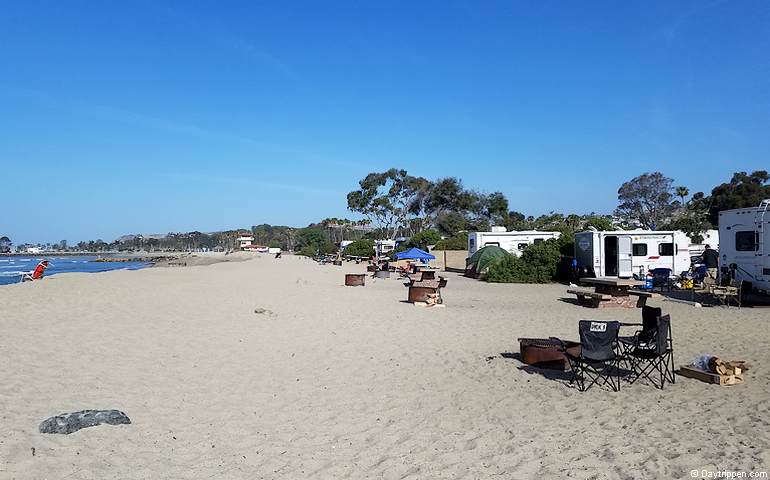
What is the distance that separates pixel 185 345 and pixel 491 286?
14764 mm

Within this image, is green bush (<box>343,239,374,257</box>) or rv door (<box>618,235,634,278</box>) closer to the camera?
rv door (<box>618,235,634,278</box>)

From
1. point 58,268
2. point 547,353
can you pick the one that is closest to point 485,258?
point 547,353

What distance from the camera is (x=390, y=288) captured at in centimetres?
1973

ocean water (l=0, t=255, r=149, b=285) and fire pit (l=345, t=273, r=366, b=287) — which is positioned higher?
fire pit (l=345, t=273, r=366, b=287)

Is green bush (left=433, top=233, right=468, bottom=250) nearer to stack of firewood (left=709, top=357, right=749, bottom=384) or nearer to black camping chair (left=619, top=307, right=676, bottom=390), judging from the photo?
black camping chair (left=619, top=307, right=676, bottom=390)

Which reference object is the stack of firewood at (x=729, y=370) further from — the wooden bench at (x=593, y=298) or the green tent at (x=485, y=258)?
the green tent at (x=485, y=258)

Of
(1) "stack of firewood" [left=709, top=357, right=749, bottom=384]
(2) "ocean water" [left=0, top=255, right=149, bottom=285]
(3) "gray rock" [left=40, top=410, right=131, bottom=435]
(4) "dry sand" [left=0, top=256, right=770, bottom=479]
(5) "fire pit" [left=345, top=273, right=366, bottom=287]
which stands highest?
(5) "fire pit" [left=345, top=273, right=366, bottom=287]

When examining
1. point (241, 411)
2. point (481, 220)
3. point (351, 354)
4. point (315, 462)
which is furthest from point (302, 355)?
point (481, 220)

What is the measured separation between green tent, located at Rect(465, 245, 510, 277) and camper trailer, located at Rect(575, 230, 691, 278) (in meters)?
5.12

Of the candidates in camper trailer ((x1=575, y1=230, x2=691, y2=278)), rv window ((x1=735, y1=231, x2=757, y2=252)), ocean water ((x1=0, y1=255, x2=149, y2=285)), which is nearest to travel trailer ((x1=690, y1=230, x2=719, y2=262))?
camper trailer ((x1=575, y1=230, x2=691, y2=278))

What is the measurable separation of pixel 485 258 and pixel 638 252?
7.15 meters

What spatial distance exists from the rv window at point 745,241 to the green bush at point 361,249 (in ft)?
136

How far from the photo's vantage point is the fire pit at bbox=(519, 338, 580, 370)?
279 inches

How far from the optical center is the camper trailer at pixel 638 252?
20.0 meters
